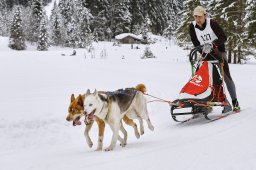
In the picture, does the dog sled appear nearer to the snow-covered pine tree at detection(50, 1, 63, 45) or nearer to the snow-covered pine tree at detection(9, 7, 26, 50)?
the snow-covered pine tree at detection(9, 7, 26, 50)

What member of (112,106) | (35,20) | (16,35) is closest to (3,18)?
(35,20)

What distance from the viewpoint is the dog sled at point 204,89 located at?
627 cm

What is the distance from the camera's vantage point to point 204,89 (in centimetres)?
632

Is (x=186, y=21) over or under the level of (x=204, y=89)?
over

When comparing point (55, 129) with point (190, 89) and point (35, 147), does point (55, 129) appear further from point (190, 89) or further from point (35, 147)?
point (190, 89)

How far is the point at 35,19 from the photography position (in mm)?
71938

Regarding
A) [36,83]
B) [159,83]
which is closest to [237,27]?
[159,83]

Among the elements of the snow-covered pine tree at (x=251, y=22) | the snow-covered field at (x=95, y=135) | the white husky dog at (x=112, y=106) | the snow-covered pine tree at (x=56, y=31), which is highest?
the snow-covered pine tree at (x=56, y=31)

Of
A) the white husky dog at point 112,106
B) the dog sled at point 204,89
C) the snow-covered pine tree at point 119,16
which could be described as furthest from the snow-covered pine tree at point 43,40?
the white husky dog at point 112,106

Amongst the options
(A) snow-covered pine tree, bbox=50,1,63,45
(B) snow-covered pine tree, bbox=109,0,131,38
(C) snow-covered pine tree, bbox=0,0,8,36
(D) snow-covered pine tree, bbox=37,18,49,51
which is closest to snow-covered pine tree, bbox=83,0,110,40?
(B) snow-covered pine tree, bbox=109,0,131,38

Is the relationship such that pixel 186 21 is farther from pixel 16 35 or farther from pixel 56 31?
pixel 56 31

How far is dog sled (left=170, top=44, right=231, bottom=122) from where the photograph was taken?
6.27m

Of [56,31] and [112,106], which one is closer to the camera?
[112,106]

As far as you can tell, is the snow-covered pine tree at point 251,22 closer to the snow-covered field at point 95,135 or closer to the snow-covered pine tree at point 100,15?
the snow-covered field at point 95,135
